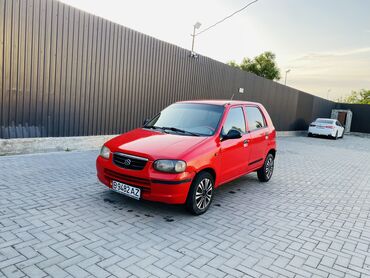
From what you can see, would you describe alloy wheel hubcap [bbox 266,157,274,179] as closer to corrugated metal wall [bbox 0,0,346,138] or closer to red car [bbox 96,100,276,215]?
red car [bbox 96,100,276,215]

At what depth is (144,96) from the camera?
1045 cm

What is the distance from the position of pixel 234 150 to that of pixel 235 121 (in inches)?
23.9

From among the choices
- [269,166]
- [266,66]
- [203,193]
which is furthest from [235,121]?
[266,66]

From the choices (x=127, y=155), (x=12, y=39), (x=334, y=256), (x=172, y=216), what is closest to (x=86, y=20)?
(x=12, y=39)

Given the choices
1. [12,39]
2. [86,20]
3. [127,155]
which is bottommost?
[127,155]

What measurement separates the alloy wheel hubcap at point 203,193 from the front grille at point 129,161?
90cm

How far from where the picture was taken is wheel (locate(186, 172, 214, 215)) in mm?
4289

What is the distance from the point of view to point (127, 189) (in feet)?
14.0

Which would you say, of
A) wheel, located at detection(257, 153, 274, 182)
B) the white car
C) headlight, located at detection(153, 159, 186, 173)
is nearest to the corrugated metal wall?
headlight, located at detection(153, 159, 186, 173)

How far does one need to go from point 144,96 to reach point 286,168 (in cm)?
530

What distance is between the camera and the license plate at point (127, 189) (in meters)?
4.17

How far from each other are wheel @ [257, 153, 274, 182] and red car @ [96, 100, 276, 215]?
0.78 m

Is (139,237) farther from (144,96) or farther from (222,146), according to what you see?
(144,96)

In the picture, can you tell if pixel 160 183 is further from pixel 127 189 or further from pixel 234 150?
pixel 234 150
